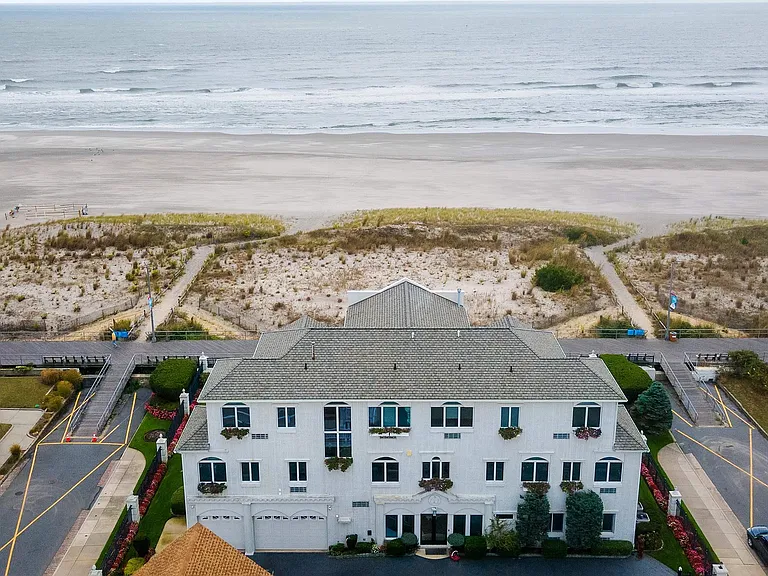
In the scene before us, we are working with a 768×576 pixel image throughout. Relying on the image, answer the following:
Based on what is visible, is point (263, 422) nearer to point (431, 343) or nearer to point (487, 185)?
point (431, 343)

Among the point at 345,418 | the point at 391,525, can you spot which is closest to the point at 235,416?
the point at 345,418

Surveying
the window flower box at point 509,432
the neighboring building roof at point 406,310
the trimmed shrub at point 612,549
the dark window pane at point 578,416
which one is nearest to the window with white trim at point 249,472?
the neighboring building roof at point 406,310

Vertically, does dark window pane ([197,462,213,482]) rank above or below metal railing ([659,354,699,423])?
above

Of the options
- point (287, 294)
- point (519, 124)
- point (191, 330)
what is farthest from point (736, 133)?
point (191, 330)

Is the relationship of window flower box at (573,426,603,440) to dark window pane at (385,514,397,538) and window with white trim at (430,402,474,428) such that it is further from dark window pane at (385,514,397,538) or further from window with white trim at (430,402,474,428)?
dark window pane at (385,514,397,538)

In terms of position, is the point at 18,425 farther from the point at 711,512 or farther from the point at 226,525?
the point at 711,512

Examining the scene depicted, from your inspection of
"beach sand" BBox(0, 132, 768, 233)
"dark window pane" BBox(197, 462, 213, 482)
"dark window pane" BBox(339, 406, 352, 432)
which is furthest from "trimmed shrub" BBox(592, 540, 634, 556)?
"beach sand" BBox(0, 132, 768, 233)

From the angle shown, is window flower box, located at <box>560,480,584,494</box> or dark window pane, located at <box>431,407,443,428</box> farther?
window flower box, located at <box>560,480,584,494</box>

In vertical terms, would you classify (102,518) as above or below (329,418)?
below
